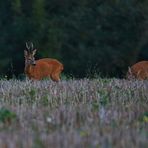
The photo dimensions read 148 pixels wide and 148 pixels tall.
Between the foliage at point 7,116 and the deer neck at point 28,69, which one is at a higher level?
the deer neck at point 28,69

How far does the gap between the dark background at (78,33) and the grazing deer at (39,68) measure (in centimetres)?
526

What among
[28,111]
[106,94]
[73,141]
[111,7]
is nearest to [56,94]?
[106,94]

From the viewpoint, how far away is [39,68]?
762 inches

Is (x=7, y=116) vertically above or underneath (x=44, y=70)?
underneath

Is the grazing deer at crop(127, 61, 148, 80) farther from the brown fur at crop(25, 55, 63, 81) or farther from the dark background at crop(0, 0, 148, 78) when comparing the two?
the dark background at crop(0, 0, 148, 78)

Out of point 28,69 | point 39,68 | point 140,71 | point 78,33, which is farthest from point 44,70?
point 78,33

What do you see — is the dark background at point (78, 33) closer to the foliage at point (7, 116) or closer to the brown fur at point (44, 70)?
the brown fur at point (44, 70)

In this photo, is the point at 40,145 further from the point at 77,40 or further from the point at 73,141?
the point at 77,40

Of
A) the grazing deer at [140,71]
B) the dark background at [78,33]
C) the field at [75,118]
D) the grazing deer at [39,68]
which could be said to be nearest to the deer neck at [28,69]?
the grazing deer at [39,68]

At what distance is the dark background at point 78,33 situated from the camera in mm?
25844

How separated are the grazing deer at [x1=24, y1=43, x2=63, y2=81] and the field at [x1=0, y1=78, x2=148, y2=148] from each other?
6.97 metres

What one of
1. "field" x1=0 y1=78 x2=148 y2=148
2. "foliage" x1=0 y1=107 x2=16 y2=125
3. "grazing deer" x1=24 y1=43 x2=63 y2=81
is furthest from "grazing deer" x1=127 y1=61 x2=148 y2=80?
"foliage" x1=0 y1=107 x2=16 y2=125

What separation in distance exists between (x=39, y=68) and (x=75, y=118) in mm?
11551

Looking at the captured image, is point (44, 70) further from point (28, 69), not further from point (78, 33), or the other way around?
point (78, 33)
